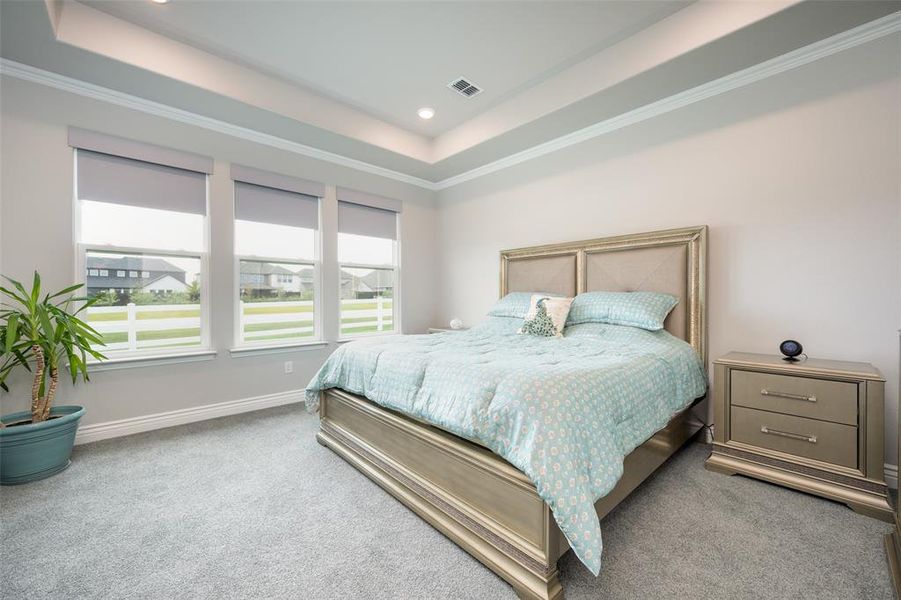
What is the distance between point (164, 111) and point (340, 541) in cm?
352

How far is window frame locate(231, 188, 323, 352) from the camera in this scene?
343 cm

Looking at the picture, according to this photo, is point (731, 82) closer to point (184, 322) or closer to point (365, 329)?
point (365, 329)

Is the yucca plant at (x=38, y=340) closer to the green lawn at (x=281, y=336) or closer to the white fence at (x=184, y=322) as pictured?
the white fence at (x=184, y=322)

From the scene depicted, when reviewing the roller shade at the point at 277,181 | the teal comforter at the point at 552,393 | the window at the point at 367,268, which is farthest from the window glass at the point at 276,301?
the teal comforter at the point at 552,393

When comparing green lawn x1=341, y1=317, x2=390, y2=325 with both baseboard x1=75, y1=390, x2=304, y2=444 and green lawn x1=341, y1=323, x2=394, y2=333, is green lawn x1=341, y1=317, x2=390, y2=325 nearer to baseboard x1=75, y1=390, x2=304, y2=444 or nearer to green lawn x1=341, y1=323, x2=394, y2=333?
green lawn x1=341, y1=323, x2=394, y2=333

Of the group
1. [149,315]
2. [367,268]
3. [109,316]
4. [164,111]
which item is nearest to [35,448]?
[109,316]

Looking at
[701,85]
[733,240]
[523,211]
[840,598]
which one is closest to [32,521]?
[840,598]

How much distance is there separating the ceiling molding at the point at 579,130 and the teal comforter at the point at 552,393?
1.86 m

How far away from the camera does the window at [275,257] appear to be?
138 inches

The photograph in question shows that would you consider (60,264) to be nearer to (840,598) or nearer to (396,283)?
(396,283)

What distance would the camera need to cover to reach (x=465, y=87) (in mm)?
3188

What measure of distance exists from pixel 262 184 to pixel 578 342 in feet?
10.6

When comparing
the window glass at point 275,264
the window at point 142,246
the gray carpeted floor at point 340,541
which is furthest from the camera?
the window glass at point 275,264

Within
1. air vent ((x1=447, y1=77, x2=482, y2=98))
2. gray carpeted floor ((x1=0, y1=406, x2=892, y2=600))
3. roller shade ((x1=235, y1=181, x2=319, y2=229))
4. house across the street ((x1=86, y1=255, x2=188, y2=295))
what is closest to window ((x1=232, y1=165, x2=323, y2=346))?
roller shade ((x1=235, y1=181, x2=319, y2=229))
